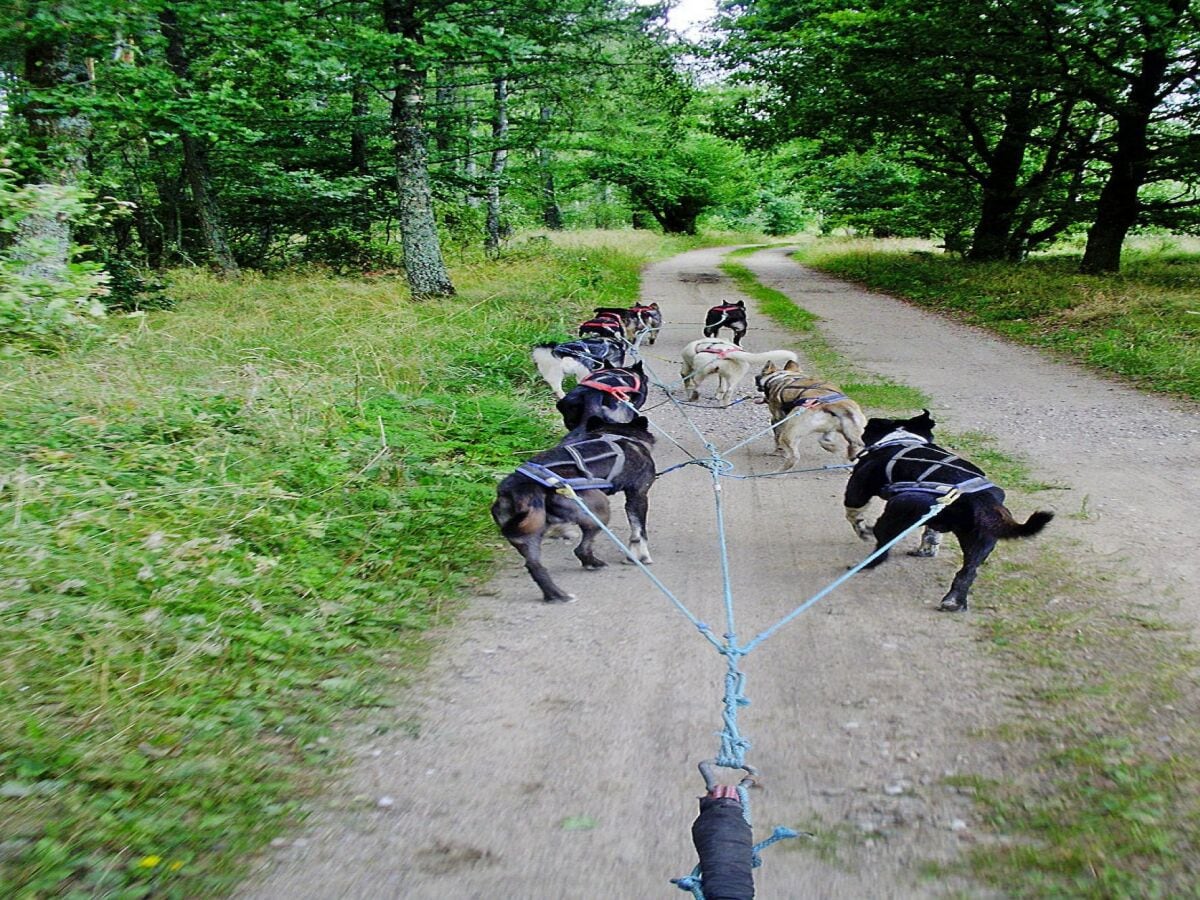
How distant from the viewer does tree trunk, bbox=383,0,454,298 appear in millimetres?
11594

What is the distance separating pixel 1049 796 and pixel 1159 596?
2.18 m

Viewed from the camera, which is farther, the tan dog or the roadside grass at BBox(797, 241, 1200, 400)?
the roadside grass at BBox(797, 241, 1200, 400)

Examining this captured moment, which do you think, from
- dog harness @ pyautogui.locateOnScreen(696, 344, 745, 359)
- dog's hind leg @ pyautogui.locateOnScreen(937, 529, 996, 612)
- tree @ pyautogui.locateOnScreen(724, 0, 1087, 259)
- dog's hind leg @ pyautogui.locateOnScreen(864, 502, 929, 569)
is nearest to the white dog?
dog harness @ pyautogui.locateOnScreen(696, 344, 745, 359)

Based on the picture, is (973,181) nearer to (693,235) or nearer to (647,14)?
(647,14)

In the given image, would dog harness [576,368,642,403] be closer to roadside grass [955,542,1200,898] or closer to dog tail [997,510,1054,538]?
dog tail [997,510,1054,538]

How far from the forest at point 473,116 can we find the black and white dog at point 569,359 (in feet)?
13.8

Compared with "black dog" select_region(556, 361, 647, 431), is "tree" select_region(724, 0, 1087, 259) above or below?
above

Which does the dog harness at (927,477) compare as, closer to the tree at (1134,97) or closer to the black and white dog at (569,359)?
the black and white dog at (569,359)

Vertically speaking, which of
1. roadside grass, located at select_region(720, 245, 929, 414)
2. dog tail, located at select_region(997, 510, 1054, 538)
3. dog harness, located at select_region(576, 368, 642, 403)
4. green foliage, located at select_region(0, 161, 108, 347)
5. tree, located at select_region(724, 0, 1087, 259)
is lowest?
roadside grass, located at select_region(720, 245, 929, 414)

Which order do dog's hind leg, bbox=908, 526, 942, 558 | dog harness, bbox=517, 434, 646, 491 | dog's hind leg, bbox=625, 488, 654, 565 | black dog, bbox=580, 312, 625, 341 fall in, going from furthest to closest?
black dog, bbox=580, 312, 625, 341
dog's hind leg, bbox=625, 488, 654, 565
dog's hind leg, bbox=908, 526, 942, 558
dog harness, bbox=517, 434, 646, 491

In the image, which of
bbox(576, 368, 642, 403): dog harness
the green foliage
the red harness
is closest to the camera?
the green foliage

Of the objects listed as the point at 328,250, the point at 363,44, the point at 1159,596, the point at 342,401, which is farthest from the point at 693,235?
the point at 1159,596

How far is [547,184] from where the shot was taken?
87.4 feet

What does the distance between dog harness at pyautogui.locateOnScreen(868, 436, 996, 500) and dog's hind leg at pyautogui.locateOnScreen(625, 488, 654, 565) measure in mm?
1508
